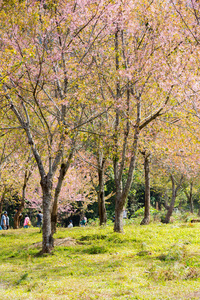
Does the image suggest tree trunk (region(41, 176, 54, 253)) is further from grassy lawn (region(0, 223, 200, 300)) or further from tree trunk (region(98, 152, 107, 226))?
tree trunk (region(98, 152, 107, 226))

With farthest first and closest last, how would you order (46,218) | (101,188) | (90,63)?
1. (101,188)
2. (90,63)
3. (46,218)

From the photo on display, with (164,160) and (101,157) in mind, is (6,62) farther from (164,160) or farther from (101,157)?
(164,160)

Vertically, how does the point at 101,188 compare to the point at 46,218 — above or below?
above

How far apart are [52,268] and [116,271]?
211cm

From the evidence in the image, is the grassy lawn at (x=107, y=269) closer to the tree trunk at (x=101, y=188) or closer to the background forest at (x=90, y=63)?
the background forest at (x=90, y=63)

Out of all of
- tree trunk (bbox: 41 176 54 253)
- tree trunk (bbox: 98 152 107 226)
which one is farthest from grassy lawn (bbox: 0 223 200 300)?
tree trunk (bbox: 98 152 107 226)

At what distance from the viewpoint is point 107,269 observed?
850cm

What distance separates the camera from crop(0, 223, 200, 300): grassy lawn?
624 cm

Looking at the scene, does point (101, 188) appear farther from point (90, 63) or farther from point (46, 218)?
point (90, 63)

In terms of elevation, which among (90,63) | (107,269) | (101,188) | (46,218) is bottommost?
(107,269)

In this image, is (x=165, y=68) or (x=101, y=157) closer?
(x=165, y=68)

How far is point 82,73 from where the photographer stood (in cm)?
1175

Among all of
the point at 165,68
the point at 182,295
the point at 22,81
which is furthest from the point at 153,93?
the point at 182,295

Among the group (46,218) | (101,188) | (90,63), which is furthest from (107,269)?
(101,188)
